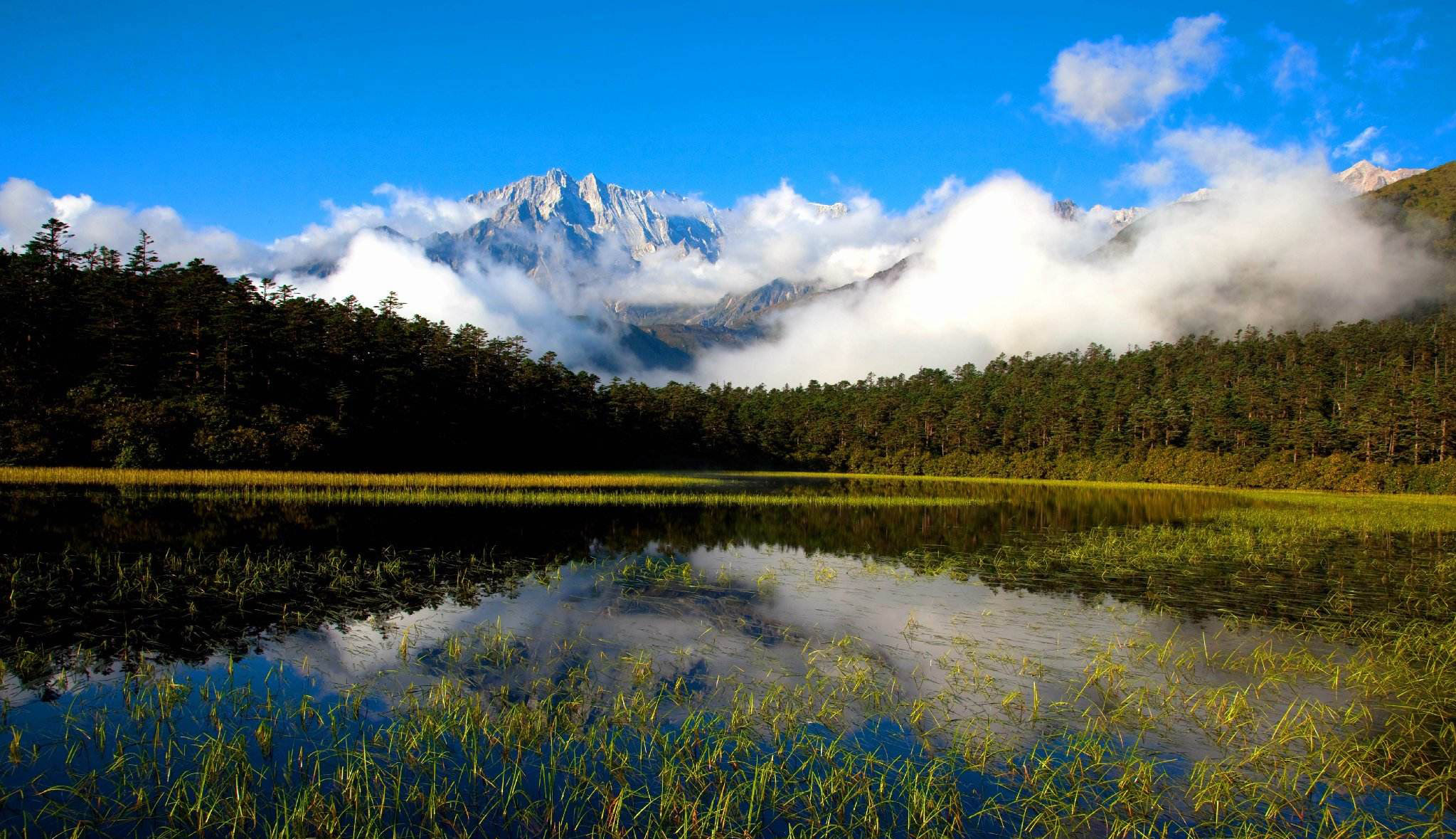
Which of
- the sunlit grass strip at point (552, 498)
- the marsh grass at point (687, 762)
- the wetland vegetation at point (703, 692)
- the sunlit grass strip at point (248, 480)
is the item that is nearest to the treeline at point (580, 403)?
the sunlit grass strip at point (248, 480)

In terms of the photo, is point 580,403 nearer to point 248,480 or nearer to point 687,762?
point 248,480

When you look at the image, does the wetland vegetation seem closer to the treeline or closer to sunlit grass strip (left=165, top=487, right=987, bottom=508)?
sunlit grass strip (left=165, top=487, right=987, bottom=508)

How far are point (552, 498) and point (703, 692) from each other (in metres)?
29.6

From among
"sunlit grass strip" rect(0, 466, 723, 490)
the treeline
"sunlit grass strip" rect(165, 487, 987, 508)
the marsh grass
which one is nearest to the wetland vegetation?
the marsh grass

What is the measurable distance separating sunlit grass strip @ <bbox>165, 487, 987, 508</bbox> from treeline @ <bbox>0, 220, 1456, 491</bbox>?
1535 cm

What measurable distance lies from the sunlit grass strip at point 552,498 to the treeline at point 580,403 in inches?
604

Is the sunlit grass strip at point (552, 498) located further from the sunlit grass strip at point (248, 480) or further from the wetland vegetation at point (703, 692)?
the wetland vegetation at point (703, 692)

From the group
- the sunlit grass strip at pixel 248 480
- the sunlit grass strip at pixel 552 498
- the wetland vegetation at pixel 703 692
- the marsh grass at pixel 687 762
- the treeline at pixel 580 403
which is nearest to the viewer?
the marsh grass at pixel 687 762

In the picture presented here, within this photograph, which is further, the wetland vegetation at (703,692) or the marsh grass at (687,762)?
the wetland vegetation at (703,692)

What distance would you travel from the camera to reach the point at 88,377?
164 feet

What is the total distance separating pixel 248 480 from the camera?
127 ft

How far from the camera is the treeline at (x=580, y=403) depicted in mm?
48812

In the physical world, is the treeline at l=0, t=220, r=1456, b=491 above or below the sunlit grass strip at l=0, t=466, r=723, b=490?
above

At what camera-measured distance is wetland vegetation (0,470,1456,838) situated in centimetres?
651
